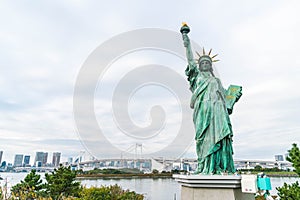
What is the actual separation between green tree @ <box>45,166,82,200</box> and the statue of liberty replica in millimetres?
8277

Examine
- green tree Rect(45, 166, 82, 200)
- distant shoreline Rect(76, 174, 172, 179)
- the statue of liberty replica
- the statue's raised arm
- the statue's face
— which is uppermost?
the statue's raised arm

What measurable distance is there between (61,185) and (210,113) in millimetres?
9132

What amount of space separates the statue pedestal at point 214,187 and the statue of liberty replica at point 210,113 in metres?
0.83

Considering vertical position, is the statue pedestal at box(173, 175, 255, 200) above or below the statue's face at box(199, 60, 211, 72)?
below

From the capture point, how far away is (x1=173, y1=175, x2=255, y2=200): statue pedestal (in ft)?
14.0

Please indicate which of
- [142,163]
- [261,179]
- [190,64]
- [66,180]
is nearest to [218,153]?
[261,179]

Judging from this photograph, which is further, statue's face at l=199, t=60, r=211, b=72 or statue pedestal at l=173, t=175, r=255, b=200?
statue's face at l=199, t=60, r=211, b=72

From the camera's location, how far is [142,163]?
152ft

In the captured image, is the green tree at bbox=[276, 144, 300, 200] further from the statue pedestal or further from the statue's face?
the statue's face

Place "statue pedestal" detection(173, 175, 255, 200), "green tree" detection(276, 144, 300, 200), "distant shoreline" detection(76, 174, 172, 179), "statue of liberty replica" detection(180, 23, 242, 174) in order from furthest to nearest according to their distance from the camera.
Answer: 1. "distant shoreline" detection(76, 174, 172, 179)
2. "green tree" detection(276, 144, 300, 200)
3. "statue of liberty replica" detection(180, 23, 242, 174)
4. "statue pedestal" detection(173, 175, 255, 200)

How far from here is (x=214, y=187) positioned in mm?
4426

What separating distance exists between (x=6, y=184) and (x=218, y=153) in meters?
4.94

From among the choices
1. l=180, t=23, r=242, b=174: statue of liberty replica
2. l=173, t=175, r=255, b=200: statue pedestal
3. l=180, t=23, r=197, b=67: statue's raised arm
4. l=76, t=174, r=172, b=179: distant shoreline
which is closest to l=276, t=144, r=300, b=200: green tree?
l=180, t=23, r=242, b=174: statue of liberty replica

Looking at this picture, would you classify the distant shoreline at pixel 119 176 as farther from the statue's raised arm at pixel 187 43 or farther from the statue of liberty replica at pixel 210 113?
the statue's raised arm at pixel 187 43
